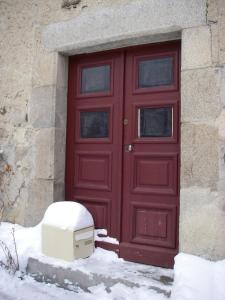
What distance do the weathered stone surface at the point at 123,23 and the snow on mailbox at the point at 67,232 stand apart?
1630 mm

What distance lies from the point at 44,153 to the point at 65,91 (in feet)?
2.31

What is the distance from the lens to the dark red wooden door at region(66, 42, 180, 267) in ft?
10.3

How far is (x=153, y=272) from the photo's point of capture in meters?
2.93

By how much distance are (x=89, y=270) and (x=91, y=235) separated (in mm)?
387

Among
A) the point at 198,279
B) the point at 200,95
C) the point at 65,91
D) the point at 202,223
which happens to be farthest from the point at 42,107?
the point at 198,279

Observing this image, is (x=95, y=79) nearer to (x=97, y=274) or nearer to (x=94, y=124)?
(x=94, y=124)

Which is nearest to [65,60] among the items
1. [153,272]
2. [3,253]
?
[3,253]

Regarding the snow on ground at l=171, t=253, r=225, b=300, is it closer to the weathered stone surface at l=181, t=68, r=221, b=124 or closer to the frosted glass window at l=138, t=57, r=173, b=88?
the weathered stone surface at l=181, t=68, r=221, b=124

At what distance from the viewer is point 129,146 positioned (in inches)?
131

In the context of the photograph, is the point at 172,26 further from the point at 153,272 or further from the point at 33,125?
the point at 153,272

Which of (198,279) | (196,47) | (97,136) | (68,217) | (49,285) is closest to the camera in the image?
(198,279)

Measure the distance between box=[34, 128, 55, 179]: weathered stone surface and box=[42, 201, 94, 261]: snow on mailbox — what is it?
44 centimetres

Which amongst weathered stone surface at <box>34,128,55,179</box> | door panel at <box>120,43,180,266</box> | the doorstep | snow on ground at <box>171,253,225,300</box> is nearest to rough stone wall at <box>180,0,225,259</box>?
snow on ground at <box>171,253,225,300</box>

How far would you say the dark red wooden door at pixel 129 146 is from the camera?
3127 millimetres
